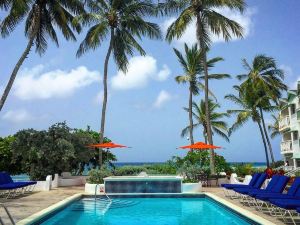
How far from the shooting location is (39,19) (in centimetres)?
2184

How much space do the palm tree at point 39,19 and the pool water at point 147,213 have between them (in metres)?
9.66

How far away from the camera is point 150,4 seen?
25.5 m

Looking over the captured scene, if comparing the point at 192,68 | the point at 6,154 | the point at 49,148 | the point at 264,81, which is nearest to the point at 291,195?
the point at 49,148

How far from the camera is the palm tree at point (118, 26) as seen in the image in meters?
25.0

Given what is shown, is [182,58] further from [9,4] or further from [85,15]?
[9,4]

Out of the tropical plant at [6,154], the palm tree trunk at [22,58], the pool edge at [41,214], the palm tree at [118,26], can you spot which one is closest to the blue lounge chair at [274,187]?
the pool edge at [41,214]

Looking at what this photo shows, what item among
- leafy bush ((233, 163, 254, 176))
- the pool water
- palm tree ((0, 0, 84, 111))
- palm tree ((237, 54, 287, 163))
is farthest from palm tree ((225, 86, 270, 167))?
the pool water

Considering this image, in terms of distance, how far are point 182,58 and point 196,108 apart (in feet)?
26.6

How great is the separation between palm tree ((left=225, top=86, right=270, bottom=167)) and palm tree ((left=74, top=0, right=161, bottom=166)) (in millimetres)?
16284

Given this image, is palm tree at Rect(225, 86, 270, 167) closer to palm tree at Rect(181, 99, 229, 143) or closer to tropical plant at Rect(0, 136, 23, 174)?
palm tree at Rect(181, 99, 229, 143)

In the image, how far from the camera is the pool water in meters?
10.9

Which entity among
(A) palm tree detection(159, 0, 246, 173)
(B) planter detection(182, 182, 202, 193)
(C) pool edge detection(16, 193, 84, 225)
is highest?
(A) palm tree detection(159, 0, 246, 173)

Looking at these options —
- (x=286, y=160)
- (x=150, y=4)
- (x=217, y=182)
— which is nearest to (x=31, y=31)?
(x=150, y=4)

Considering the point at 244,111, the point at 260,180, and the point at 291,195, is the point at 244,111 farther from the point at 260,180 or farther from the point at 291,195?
the point at 291,195
